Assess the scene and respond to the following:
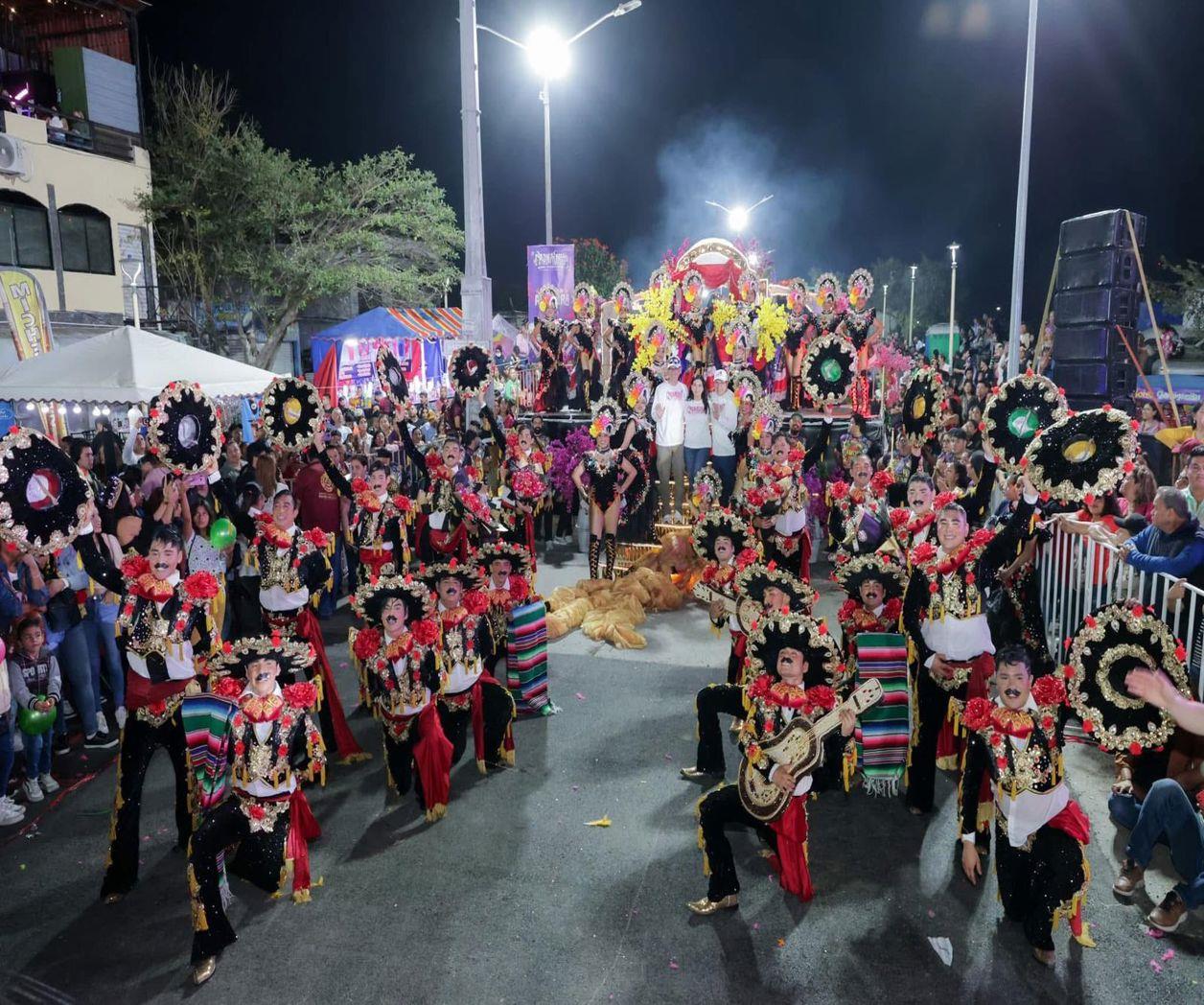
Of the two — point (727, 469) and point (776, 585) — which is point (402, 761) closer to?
point (776, 585)

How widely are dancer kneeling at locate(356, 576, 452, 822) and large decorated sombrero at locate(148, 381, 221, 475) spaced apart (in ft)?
5.75

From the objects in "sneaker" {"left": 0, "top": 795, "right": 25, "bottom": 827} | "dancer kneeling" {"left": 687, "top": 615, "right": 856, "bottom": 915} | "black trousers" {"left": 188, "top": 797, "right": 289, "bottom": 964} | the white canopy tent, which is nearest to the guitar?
"dancer kneeling" {"left": 687, "top": 615, "right": 856, "bottom": 915}

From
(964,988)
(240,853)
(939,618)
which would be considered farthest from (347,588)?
(964,988)

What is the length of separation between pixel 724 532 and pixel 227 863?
3.93 m

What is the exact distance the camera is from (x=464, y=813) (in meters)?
5.90

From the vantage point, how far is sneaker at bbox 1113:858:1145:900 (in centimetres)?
485

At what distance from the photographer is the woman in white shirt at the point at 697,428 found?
12.2 m

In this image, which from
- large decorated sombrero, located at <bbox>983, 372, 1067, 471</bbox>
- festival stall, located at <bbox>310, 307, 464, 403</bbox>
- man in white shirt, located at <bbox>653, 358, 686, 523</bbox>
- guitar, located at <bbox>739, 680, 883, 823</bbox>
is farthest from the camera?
festival stall, located at <bbox>310, 307, 464, 403</bbox>

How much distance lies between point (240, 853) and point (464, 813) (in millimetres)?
1432

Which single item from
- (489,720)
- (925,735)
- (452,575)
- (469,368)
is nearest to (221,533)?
(452,575)

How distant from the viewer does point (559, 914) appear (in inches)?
190

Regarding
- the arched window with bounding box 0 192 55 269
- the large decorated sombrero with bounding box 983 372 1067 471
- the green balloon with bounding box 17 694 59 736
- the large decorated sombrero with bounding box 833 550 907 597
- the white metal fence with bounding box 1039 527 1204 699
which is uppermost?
the arched window with bounding box 0 192 55 269

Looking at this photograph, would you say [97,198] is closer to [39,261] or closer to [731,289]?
[39,261]

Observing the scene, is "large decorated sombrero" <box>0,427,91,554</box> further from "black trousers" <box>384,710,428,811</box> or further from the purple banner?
the purple banner
